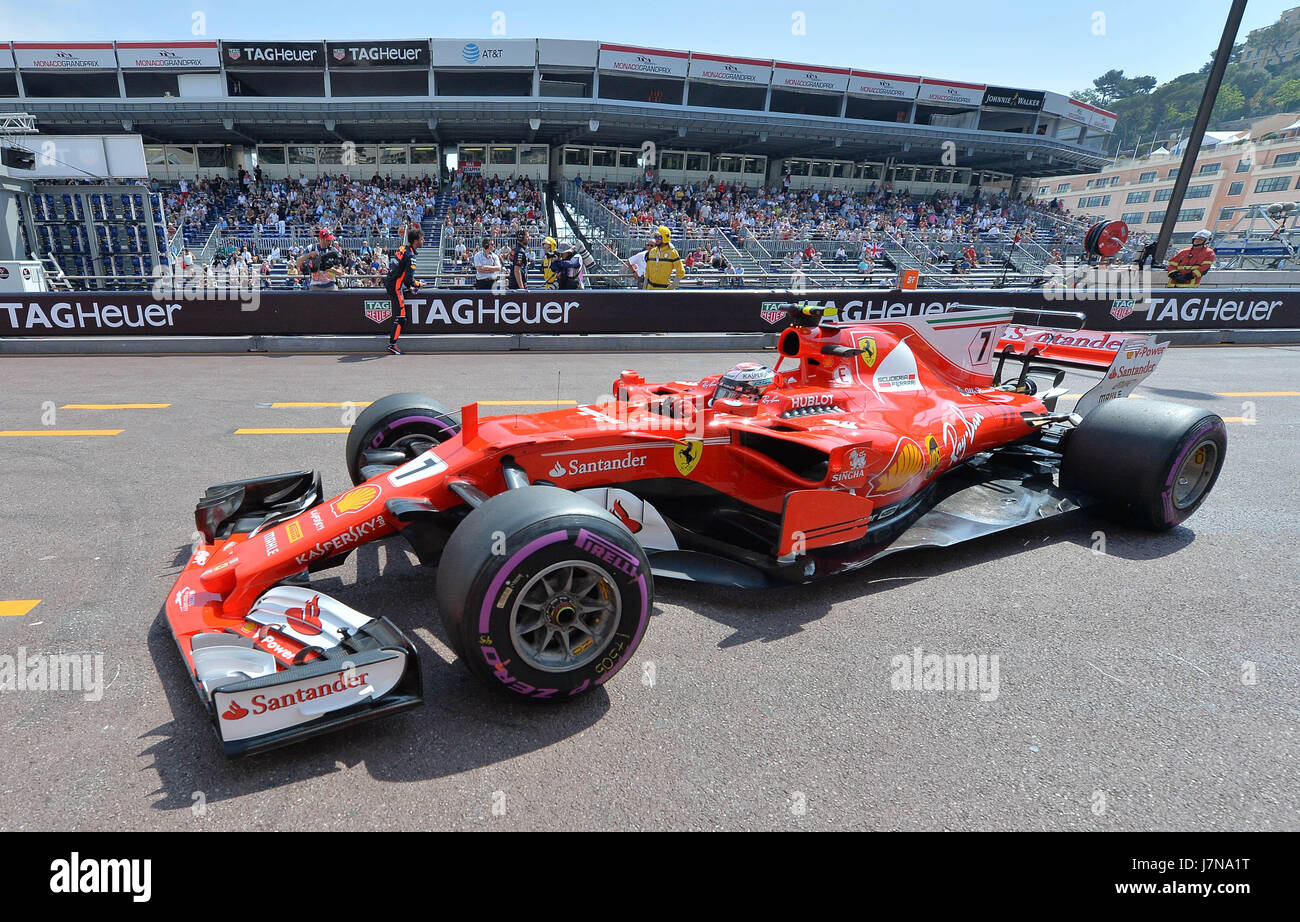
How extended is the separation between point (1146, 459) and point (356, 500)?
4975mm

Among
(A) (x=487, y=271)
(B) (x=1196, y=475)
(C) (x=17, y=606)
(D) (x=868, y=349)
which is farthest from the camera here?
(A) (x=487, y=271)

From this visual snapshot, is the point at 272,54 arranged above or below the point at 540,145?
above

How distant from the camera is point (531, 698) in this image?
2.99 m

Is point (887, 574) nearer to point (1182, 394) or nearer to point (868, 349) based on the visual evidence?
point (868, 349)

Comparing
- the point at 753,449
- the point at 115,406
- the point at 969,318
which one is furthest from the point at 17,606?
the point at 969,318

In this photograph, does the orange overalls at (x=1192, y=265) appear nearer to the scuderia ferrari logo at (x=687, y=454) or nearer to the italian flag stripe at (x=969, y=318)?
the italian flag stripe at (x=969, y=318)

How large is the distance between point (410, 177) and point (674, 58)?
12884 millimetres

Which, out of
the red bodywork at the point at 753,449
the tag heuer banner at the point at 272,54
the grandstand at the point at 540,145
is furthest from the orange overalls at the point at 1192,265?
the tag heuer banner at the point at 272,54

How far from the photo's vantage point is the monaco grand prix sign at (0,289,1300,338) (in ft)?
39.1

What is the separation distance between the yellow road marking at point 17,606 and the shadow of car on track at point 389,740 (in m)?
0.88

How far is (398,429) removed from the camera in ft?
15.5

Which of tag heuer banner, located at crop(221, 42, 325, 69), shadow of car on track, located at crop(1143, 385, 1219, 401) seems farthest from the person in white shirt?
tag heuer banner, located at crop(221, 42, 325, 69)

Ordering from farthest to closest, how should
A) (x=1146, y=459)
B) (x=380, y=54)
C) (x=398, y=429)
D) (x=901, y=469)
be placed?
(x=380, y=54)
(x=1146, y=459)
(x=398, y=429)
(x=901, y=469)
